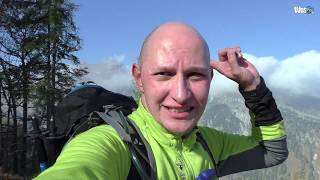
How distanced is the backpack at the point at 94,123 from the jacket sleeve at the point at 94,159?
0.20 ft

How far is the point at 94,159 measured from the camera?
1.88 m

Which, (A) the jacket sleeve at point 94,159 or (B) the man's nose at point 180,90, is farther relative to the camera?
(B) the man's nose at point 180,90

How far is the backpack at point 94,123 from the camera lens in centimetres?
226

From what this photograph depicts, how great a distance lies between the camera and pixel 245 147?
3.44m

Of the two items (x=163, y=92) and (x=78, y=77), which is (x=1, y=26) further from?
(x=163, y=92)

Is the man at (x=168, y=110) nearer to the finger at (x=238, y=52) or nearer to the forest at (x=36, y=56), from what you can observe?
the finger at (x=238, y=52)

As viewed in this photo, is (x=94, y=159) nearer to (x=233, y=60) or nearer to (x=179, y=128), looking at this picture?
(x=179, y=128)

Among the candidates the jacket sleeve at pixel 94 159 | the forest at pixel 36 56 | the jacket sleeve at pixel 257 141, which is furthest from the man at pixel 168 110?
the forest at pixel 36 56

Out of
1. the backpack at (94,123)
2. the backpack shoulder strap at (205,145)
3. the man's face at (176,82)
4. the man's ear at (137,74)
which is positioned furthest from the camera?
the backpack shoulder strap at (205,145)

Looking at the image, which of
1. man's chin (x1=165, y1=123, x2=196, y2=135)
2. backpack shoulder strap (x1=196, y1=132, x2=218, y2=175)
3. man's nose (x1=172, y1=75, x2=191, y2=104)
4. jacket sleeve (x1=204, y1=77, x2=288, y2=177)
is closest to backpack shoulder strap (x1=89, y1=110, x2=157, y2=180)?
man's chin (x1=165, y1=123, x2=196, y2=135)

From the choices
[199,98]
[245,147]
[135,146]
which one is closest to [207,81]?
[199,98]

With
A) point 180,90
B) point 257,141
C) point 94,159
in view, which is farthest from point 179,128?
point 257,141

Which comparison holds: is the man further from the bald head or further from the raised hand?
the raised hand

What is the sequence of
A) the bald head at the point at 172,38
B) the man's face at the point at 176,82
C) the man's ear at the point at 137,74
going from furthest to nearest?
the man's ear at the point at 137,74, the bald head at the point at 172,38, the man's face at the point at 176,82
